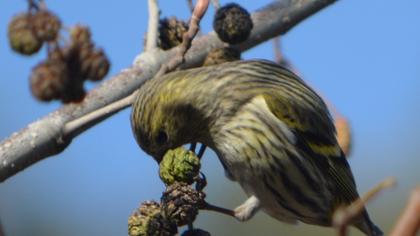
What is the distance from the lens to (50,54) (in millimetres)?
1728

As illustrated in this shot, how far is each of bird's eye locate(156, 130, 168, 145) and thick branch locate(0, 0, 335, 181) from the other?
261mm

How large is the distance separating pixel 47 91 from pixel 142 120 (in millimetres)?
1279

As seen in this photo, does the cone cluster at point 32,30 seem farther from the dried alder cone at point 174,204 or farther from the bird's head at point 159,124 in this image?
the bird's head at point 159,124

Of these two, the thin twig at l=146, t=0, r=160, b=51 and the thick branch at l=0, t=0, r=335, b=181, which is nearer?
the thick branch at l=0, t=0, r=335, b=181

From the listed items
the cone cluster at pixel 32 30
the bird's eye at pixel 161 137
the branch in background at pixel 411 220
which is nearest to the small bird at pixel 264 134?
the bird's eye at pixel 161 137

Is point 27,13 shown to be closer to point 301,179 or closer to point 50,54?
point 50,54

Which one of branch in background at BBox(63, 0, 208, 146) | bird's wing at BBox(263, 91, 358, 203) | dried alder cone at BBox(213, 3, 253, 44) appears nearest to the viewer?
branch in background at BBox(63, 0, 208, 146)

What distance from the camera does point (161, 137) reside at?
3.06 m

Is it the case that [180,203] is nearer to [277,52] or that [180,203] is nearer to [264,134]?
[277,52]

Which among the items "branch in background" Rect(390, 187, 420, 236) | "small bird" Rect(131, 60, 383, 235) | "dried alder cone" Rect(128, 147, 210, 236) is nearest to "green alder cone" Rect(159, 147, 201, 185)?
"dried alder cone" Rect(128, 147, 210, 236)

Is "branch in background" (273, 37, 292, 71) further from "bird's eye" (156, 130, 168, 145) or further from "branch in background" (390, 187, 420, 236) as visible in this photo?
"branch in background" (390, 187, 420, 236)

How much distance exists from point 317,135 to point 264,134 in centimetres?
29

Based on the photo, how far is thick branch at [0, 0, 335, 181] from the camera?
229 centimetres

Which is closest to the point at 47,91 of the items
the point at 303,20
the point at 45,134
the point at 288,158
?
the point at 45,134
